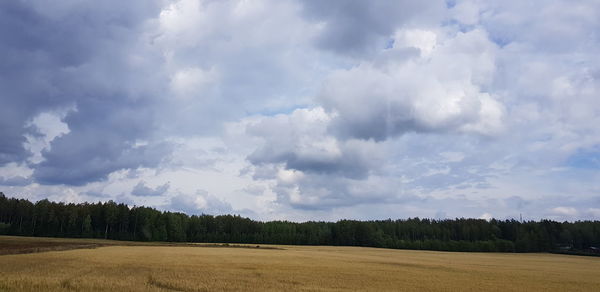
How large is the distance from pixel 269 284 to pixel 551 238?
152 m

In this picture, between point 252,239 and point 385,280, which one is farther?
point 252,239

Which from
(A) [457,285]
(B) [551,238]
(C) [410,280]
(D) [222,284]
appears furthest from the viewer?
(B) [551,238]

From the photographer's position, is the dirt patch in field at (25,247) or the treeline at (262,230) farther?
the treeline at (262,230)

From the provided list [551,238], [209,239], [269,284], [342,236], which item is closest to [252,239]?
[209,239]

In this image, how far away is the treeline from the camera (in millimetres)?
140125

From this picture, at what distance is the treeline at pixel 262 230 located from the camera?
140 meters

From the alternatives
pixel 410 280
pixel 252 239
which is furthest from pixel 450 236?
pixel 410 280

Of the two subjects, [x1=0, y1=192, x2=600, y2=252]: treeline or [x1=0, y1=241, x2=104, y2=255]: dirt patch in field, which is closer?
[x1=0, y1=241, x2=104, y2=255]: dirt patch in field

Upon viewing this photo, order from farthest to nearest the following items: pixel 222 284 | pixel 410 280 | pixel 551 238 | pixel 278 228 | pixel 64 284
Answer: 1. pixel 278 228
2. pixel 551 238
3. pixel 410 280
4. pixel 222 284
5. pixel 64 284

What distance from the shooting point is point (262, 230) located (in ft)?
551

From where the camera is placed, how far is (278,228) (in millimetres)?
169000

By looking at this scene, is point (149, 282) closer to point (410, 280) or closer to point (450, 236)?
point (410, 280)

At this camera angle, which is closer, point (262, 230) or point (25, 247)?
point (25, 247)

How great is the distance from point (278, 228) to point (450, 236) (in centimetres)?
6757
